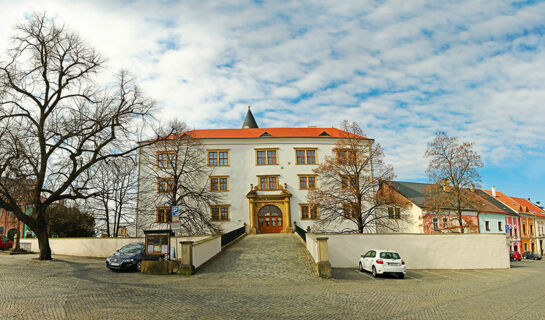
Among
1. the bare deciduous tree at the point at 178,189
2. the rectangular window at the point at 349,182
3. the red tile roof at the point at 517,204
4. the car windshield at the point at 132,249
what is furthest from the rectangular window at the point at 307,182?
the red tile roof at the point at 517,204

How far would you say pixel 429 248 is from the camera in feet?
77.7

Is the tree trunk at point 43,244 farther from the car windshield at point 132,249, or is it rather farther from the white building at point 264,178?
the white building at point 264,178

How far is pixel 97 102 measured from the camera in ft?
76.4

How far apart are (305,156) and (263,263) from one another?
82.6 feet

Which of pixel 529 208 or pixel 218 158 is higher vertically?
pixel 218 158

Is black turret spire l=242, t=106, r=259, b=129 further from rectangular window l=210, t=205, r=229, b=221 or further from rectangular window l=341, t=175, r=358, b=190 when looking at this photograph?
rectangular window l=341, t=175, r=358, b=190

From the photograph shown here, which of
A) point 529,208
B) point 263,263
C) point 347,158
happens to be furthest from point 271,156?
point 529,208

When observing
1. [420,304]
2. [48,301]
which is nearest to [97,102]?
[48,301]

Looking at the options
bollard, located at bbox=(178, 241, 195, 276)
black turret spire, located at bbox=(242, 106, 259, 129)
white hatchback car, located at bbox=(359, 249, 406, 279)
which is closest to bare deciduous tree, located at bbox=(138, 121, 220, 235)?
bollard, located at bbox=(178, 241, 195, 276)

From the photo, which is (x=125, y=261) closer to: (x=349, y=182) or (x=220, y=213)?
(x=349, y=182)

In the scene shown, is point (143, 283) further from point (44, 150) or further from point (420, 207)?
point (420, 207)

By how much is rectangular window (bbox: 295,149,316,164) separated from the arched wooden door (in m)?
6.20

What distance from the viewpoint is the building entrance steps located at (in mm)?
17969

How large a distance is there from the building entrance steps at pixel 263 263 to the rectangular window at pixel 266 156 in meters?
17.0
